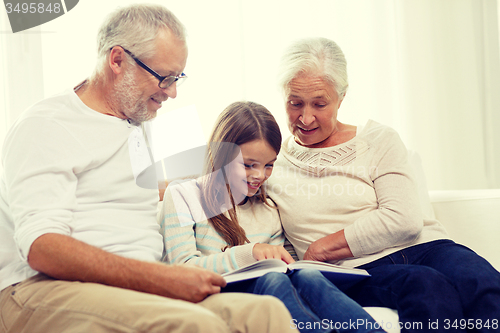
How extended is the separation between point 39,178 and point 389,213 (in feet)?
3.31

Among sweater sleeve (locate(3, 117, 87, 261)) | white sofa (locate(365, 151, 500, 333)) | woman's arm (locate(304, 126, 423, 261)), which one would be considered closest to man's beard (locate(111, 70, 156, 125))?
sweater sleeve (locate(3, 117, 87, 261))

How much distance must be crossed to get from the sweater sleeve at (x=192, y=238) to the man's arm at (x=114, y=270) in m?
0.27

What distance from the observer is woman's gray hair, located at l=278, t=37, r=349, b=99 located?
150 cm

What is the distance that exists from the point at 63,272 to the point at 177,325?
33 cm

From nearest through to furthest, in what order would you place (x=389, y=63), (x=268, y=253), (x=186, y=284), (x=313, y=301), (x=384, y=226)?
(x=186, y=284)
(x=313, y=301)
(x=268, y=253)
(x=384, y=226)
(x=389, y=63)

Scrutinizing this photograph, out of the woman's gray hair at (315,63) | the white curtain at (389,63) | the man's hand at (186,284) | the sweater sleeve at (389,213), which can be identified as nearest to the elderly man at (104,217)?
the man's hand at (186,284)

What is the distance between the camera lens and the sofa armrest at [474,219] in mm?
1525

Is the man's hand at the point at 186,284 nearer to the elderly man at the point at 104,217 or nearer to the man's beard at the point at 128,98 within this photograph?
the elderly man at the point at 104,217

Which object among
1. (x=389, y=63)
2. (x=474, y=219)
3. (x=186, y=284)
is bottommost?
(x=474, y=219)

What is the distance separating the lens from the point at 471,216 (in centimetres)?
158

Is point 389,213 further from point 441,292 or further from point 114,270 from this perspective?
point 114,270

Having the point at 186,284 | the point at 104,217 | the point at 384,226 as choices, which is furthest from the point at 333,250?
the point at 104,217

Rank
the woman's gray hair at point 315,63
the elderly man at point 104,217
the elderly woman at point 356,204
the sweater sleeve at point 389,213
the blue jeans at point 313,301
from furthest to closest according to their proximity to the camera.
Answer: the woman's gray hair at point 315,63
the sweater sleeve at point 389,213
the elderly woman at point 356,204
the blue jeans at point 313,301
the elderly man at point 104,217

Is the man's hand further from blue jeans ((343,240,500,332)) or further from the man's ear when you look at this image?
the man's ear
